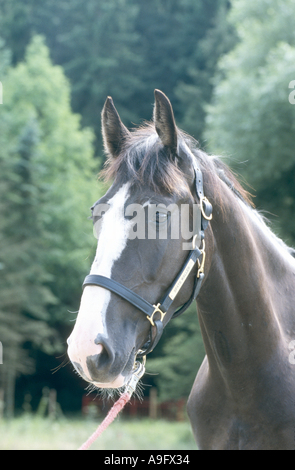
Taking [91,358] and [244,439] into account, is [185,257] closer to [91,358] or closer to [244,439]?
[91,358]

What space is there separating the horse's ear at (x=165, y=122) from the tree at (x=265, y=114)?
35.7 feet

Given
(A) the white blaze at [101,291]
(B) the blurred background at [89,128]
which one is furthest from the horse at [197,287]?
(B) the blurred background at [89,128]

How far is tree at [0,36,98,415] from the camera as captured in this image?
61.9ft

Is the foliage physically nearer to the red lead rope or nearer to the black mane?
the black mane

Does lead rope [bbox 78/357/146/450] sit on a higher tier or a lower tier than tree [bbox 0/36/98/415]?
lower

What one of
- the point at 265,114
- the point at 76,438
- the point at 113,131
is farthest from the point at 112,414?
the point at 265,114

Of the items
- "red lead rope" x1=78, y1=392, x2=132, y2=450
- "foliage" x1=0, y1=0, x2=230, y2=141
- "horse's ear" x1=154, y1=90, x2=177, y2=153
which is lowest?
"red lead rope" x1=78, y1=392, x2=132, y2=450

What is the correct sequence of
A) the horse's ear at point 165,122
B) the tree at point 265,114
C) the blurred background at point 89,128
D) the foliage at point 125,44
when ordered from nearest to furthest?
1. the horse's ear at point 165,122
2. the tree at point 265,114
3. the blurred background at point 89,128
4. the foliage at point 125,44

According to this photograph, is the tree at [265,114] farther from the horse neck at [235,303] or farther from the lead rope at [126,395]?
the lead rope at [126,395]

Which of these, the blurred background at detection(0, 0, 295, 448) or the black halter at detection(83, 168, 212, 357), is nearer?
the black halter at detection(83, 168, 212, 357)

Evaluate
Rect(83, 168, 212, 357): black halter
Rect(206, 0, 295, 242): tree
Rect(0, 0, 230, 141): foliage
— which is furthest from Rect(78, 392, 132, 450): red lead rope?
Rect(0, 0, 230, 141): foliage

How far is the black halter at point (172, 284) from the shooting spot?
6.72ft

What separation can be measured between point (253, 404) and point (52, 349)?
20316 millimetres

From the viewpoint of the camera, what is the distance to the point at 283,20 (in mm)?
15508
